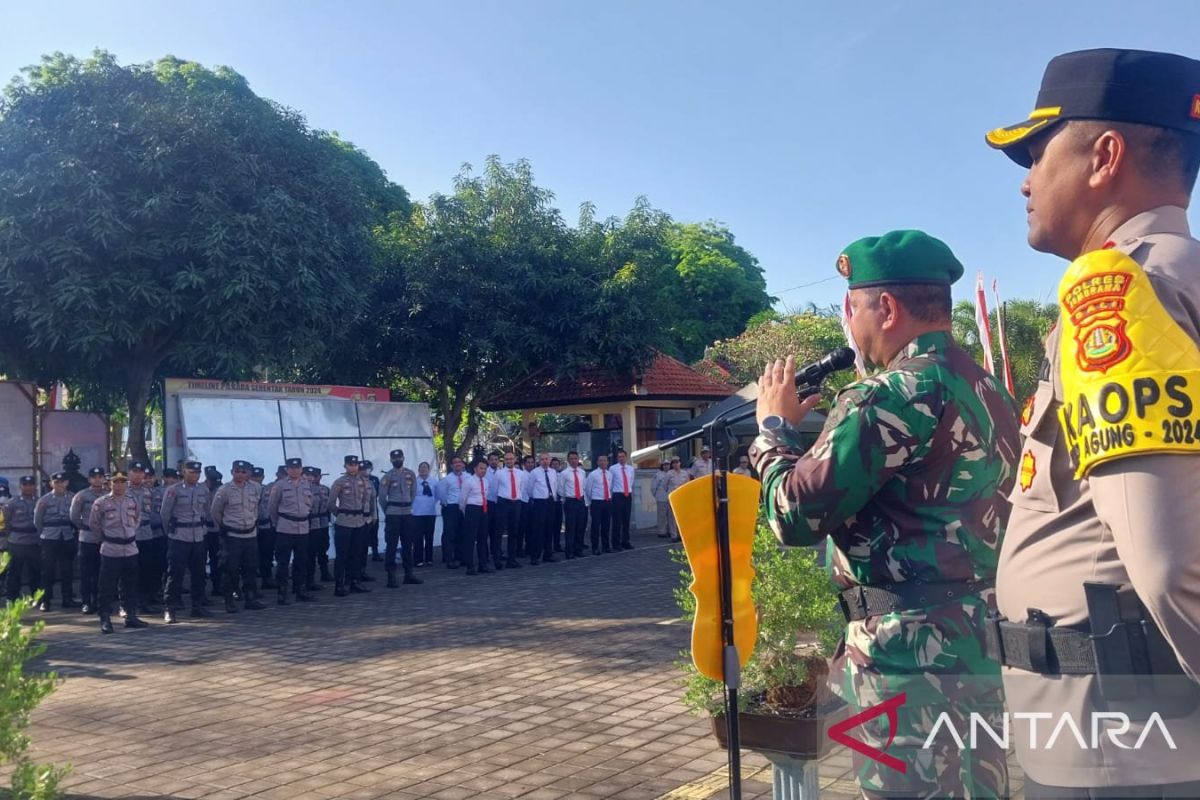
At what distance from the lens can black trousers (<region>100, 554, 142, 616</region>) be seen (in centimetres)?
1058

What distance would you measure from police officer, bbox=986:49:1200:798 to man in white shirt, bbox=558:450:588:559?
15807 mm

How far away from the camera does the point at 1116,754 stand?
1.52m

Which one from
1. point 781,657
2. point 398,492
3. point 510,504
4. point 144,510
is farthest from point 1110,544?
point 510,504

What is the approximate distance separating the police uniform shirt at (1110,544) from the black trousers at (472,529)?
13.7 metres

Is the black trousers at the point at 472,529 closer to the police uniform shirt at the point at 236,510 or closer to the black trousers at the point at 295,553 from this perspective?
the black trousers at the point at 295,553

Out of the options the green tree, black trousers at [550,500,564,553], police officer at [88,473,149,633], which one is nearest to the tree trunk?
the green tree

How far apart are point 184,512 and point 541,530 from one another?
649cm

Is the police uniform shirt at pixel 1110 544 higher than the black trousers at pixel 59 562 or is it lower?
higher

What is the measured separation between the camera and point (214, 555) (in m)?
12.9

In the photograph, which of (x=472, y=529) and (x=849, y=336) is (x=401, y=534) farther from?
(x=849, y=336)

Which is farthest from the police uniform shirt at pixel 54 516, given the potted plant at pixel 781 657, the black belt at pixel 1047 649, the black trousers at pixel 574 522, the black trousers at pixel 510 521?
the black belt at pixel 1047 649

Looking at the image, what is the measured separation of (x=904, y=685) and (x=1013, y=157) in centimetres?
117

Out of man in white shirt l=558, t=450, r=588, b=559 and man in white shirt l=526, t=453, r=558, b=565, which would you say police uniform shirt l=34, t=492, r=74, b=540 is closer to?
man in white shirt l=526, t=453, r=558, b=565

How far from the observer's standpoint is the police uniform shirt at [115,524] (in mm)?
10648
